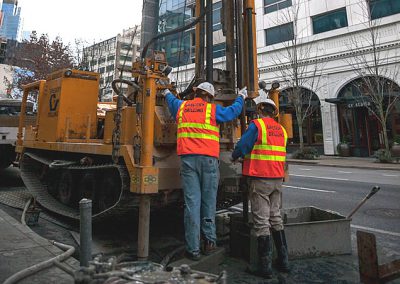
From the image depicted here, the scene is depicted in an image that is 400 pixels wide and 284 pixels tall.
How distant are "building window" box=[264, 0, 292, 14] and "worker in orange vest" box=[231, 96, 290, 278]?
77.3 ft

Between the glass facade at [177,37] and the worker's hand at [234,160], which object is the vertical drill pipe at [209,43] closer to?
the glass facade at [177,37]

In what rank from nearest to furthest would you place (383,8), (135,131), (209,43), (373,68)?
1. (135,131)
2. (209,43)
3. (373,68)
4. (383,8)

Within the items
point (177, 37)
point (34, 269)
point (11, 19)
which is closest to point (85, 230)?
point (34, 269)

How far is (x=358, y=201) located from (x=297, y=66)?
16.0 metres

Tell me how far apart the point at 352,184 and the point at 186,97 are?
7799 millimetres

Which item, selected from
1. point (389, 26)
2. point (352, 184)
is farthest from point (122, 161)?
point (389, 26)

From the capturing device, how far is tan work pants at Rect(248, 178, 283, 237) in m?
3.62

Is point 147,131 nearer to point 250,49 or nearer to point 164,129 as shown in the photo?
point 164,129

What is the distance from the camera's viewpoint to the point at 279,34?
24875mm

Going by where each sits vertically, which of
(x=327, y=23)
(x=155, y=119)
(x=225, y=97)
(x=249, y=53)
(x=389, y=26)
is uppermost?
(x=327, y=23)

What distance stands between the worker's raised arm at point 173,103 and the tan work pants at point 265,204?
3.96 ft

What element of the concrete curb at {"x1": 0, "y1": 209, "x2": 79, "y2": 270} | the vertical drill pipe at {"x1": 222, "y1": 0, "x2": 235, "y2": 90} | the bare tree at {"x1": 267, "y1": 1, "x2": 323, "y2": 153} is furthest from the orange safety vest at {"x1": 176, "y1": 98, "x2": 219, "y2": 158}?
the bare tree at {"x1": 267, "y1": 1, "x2": 323, "y2": 153}

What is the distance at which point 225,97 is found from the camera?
4539mm

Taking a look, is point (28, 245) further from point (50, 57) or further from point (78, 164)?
point (50, 57)
